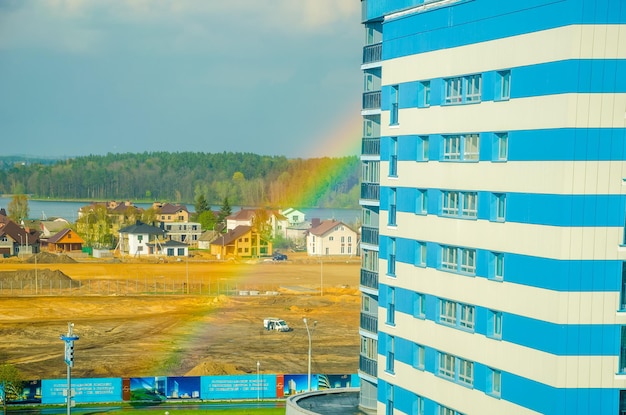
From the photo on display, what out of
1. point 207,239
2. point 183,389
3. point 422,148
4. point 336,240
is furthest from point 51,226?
point 422,148

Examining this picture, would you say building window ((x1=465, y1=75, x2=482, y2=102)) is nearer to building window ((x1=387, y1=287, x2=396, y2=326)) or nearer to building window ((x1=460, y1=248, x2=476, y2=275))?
building window ((x1=460, y1=248, x2=476, y2=275))

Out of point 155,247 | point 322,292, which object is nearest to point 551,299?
point 322,292

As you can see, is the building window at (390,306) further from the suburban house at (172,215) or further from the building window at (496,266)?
the suburban house at (172,215)

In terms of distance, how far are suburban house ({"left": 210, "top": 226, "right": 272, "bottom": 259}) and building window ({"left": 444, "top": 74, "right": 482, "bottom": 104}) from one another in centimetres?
9409

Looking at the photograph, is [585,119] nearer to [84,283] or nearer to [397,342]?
[397,342]

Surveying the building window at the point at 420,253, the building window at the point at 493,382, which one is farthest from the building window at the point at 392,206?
the building window at the point at 493,382

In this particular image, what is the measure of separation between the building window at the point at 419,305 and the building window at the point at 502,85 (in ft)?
15.2

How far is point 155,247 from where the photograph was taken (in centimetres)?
11175

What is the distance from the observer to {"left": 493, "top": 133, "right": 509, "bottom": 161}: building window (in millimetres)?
16781

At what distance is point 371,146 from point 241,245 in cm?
9035

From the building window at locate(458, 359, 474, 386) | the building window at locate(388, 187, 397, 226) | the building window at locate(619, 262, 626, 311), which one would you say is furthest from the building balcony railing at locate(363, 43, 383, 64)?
the building window at locate(619, 262, 626, 311)

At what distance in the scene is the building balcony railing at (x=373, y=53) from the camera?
78.6 feet

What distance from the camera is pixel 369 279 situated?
80.5 feet

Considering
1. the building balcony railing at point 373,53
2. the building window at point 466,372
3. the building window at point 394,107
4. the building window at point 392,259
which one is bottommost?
the building window at point 466,372
